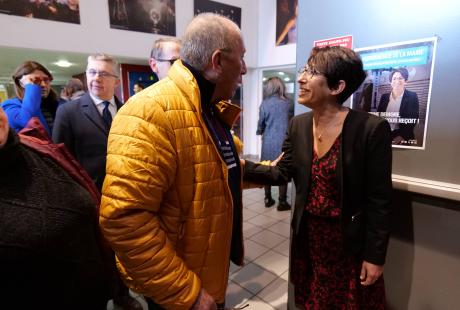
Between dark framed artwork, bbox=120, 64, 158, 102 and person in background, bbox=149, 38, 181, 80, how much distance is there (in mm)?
3532

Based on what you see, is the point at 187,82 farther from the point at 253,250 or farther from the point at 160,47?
the point at 253,250

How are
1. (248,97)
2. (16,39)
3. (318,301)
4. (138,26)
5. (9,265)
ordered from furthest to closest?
1. (248,97)
2. (138,26)
3. (16,39)
4. (318,301)
5. (9,265)

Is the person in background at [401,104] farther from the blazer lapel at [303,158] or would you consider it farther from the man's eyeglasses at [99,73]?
the man's eyeglasses at [99,73]

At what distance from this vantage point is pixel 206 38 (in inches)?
32.7

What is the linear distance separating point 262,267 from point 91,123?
70.1 inches

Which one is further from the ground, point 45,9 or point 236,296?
point 45,9

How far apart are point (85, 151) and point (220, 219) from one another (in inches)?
48.0

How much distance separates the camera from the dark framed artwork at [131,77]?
4.97 metres

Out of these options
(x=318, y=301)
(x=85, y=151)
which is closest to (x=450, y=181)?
(x=318, y=301)

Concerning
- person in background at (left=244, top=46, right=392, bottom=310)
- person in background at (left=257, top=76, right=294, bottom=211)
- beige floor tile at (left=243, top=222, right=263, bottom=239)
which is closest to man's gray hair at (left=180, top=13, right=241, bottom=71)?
person in background at (left=244, top=46, right=392, bottom=310)

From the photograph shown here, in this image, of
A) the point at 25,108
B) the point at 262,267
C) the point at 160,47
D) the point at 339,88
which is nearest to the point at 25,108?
the point at 25,108

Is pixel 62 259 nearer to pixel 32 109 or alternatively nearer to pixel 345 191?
pixel 345 191

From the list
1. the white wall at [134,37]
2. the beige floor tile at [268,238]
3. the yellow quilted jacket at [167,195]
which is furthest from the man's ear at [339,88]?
the white wall at [134,37]

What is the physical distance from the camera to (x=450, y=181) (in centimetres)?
114
